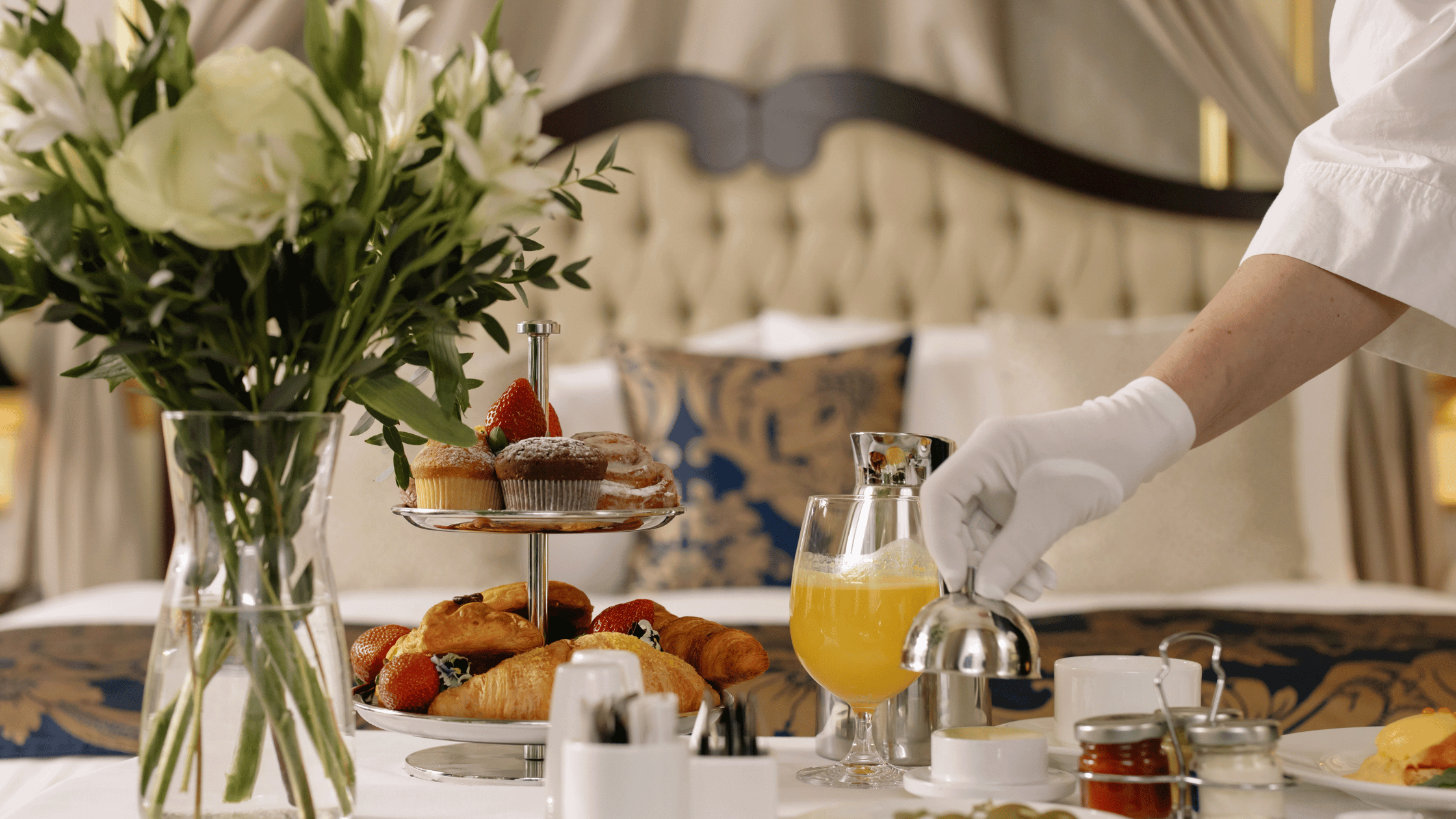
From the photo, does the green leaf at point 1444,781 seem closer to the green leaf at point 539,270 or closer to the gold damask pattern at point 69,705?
the green leaf at point 539,270

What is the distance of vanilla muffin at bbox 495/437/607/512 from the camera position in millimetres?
995

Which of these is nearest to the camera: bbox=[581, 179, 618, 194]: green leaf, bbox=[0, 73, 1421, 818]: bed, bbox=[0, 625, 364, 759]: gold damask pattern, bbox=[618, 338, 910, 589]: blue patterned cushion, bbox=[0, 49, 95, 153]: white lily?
bbox=[0, 49, 95, 153]: white lily

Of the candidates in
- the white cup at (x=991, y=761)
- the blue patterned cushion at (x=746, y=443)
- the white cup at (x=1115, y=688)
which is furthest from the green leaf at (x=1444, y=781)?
the blue patterned cushion at (x=746, y=443)

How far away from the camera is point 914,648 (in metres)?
0.73

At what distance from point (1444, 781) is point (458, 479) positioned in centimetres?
78

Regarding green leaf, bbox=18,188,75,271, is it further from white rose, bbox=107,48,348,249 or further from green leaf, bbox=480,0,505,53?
green leaf, bbox=480,0,505,53

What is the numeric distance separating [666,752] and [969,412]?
2098 millimetres

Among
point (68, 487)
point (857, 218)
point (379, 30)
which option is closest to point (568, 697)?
point (379, 30)

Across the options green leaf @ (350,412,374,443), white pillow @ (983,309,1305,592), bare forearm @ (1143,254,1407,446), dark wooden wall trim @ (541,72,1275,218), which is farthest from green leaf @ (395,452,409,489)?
dark wooden wall trim @ (541,72,1275,218)

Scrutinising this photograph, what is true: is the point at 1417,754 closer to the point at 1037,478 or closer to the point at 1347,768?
the point at 1347,768

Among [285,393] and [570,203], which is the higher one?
[570,203]

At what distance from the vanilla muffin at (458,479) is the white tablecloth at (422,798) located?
0.75 ft

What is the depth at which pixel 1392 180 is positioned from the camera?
43.9 inches

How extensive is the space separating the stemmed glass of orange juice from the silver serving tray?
131 mm
